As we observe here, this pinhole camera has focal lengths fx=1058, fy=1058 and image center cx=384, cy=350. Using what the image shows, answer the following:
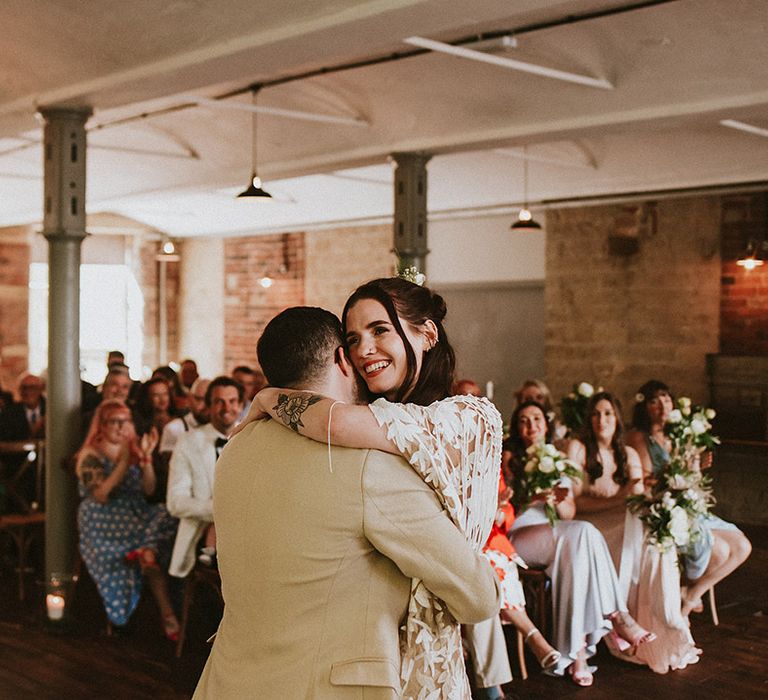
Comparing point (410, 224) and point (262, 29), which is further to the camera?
point (410, 224)

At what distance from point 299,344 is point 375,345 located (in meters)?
0.25

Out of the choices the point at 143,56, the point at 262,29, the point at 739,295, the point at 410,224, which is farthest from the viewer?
the point at 739,295

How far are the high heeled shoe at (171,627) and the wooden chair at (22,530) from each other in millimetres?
1449

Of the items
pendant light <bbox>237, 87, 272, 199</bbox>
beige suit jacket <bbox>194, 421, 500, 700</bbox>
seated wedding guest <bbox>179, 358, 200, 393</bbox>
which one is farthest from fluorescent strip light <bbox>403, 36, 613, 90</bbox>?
seated wedding guest <bbox>179, 358, 200, 393</bbox>

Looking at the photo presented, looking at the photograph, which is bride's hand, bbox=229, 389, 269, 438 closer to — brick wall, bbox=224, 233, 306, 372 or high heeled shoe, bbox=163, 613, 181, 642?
high heeled shoe, bbox=163, 613, 181, 642

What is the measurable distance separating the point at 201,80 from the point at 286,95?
2397 millimetres

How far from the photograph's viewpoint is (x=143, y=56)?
5.40 meters

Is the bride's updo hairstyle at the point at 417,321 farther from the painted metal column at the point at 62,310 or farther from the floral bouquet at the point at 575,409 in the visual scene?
the floral bouquet at the point at 575,409

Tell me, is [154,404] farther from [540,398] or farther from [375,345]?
[375,345]

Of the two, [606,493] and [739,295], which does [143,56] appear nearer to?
[606,493]

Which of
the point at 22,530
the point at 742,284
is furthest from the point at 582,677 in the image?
the point at 742,284

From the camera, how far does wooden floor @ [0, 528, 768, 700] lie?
5.15 metres

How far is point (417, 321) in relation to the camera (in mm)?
2256

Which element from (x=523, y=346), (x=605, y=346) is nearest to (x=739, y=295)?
(x=605, y=346)
